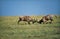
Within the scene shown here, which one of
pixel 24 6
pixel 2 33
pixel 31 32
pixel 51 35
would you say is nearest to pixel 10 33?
pixel 2 33

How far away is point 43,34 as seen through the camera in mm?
2203

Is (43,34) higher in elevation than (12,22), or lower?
lower

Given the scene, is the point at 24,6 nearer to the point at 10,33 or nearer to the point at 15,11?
the point at 15,11

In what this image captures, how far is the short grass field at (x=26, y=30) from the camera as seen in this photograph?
2191 mm

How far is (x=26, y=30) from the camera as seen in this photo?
7.26 ft

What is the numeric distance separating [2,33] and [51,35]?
0.78m

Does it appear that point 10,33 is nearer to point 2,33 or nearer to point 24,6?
point 2,33

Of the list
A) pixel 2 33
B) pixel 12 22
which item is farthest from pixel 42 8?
pixel 2 33

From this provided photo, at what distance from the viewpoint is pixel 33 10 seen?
2.25 metres

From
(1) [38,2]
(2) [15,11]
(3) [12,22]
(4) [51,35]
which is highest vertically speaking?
(1) [38,2]

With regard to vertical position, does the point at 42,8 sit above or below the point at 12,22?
above

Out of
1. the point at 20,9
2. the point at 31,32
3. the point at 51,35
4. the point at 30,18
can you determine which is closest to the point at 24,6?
the point at 20,9

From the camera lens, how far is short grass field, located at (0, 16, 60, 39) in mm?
2191

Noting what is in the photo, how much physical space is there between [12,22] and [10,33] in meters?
0.18
